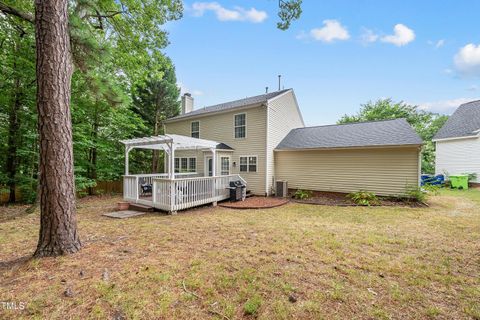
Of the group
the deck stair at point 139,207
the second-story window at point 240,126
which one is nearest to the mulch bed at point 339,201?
the second-story window at point 240,126

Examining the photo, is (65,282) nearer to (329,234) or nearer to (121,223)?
(121,223)

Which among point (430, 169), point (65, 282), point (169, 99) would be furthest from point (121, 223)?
point (430, 169)

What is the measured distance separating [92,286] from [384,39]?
1533cm

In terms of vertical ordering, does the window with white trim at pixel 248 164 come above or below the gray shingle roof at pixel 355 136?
below

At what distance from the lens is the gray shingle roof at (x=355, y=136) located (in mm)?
9180

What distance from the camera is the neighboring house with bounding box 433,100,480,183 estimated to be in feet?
46.1

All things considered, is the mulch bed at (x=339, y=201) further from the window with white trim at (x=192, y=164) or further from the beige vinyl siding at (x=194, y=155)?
the window with white trim at (x=192, y=164)

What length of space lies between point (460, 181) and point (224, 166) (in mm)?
15480

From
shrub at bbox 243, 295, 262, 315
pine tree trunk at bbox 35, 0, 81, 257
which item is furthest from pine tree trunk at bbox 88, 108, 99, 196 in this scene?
shrub at bbox 243, 295, 262, 315

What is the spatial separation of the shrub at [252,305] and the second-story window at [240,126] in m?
9.70

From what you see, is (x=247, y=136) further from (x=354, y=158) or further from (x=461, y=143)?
(x=461, y=143)

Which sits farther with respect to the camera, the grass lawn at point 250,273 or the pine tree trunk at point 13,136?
the pine tree trunk at point 13,136

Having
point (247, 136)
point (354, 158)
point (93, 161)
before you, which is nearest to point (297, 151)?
point (354, 158)

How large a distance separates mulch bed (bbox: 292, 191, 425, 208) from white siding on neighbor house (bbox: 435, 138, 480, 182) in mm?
10203
